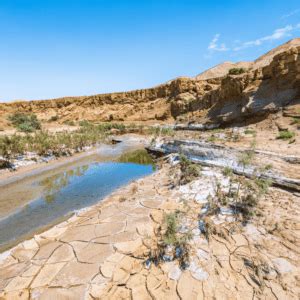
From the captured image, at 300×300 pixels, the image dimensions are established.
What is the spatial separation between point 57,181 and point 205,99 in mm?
21252

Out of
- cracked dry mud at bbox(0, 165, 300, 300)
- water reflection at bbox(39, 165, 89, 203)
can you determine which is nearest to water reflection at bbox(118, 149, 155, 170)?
water reflection at bbox(39, 165, 89, 203)

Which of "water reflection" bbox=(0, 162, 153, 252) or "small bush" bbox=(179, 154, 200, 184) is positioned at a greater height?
"small bush" bbox=(179, 154, 200, 184)

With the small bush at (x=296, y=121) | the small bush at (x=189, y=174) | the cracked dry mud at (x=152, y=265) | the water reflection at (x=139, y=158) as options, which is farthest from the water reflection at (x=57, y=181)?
the small bush at (x=296, y=121)

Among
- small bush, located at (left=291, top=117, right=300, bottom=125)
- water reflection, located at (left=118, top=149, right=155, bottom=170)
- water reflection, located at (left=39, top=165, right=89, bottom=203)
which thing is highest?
small bush, located at (left=291, top=117, right=300, bottom=125)

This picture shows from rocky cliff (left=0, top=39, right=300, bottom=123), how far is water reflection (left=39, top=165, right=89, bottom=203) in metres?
11.9

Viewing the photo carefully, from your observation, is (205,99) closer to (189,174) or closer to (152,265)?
(189,174)

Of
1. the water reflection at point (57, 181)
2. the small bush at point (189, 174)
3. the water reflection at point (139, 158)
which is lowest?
the water reflection at point (139, 158)

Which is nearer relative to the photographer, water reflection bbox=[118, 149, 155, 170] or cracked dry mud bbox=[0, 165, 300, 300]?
cracked dry mud bbox=[0, 165, 300, 300]

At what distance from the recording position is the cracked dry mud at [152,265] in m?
2.75

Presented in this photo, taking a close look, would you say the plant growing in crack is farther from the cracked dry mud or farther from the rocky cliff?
the rocky cliff

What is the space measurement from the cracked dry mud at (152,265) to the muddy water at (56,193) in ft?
3.79

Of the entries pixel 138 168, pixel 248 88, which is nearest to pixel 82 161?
pixel 138 168

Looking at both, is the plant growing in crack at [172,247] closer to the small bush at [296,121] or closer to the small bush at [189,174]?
the small bush at [189,174]

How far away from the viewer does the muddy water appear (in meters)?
5.40
